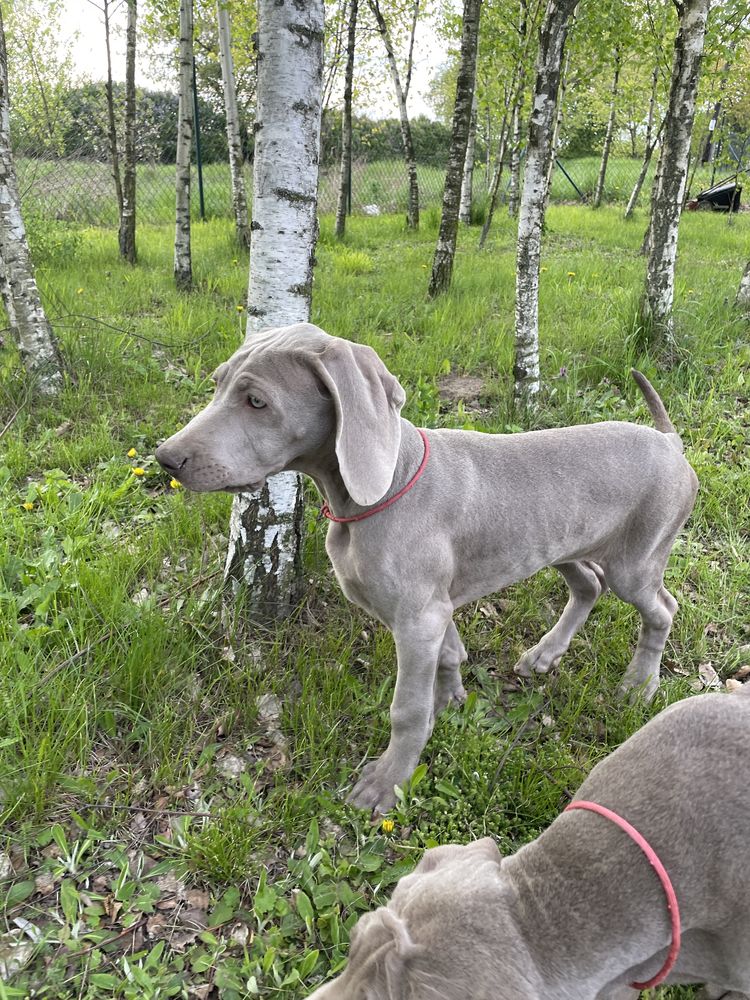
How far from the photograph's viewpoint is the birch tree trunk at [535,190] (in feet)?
14.3

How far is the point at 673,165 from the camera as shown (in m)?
5.64

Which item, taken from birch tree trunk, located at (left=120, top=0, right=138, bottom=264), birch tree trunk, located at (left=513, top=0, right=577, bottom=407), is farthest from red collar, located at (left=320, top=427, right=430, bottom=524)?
birch tree trunk, located at (left=120, top=0, right=138, bottom=264)

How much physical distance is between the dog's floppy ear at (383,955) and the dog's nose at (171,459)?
1.42 m

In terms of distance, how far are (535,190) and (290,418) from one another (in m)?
3.41

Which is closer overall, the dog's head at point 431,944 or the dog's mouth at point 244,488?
the dog's head at point 431,944

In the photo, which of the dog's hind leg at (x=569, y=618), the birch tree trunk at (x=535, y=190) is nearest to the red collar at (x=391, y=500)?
the dog's hind leg at (x=569, y=618)

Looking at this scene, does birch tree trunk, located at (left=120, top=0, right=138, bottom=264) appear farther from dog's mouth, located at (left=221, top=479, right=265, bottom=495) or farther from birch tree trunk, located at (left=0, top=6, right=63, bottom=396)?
dog's mouth, located at (left=221, top=479, right=265, bottom=495)

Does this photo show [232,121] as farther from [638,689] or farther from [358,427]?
[638,689]

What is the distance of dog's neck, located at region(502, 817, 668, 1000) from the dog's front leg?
3.45ft

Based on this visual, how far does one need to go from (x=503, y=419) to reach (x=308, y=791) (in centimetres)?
314

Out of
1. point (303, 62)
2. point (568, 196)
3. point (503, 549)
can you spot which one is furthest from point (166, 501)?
point (568, 196)

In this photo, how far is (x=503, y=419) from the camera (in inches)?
197

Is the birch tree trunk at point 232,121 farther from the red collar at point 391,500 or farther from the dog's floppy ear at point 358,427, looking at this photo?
the dog's floppy ear at point 358,427

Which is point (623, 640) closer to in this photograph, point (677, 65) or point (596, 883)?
point (596, 883)
